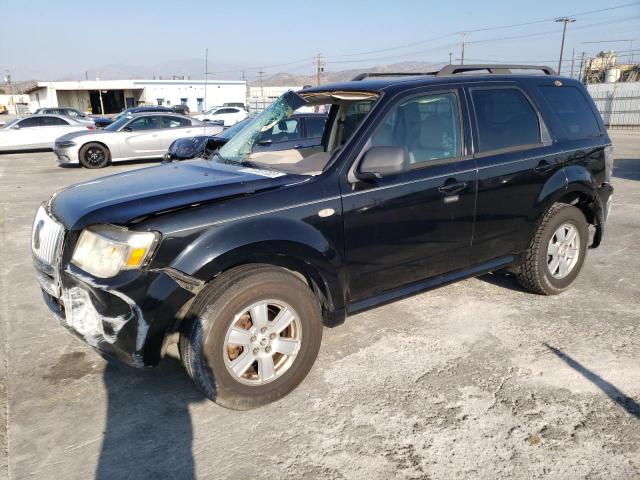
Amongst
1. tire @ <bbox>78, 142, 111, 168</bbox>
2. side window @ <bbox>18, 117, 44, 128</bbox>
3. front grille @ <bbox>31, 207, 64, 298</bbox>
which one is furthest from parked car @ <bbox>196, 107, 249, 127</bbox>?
front grille @ <bbox>31, 207, 64, 298</bbox>

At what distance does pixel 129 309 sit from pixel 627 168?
14024 millimetres

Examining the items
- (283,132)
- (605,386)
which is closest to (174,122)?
(283,132)

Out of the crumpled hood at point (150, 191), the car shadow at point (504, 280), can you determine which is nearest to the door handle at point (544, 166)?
the car shadow at point (504, 280)

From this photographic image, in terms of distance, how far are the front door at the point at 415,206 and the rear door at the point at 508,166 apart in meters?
0.15

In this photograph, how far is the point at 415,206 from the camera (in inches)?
139

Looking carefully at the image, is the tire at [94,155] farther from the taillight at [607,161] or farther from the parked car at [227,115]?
the parked car at [227,115]

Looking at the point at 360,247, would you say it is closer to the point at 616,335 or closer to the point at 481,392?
the point at 481,392

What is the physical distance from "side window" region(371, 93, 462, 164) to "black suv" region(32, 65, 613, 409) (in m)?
0.01

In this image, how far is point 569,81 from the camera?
15.6 feet

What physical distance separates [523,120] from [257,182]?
241 centimetres

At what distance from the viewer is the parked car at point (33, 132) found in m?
18.6

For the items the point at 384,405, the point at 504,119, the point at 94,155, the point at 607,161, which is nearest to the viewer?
the point at 384,405

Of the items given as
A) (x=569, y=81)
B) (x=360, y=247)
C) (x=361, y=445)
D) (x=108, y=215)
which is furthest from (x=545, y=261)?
→ (x=108, y=215)

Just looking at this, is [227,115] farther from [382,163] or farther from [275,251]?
[275,251]
